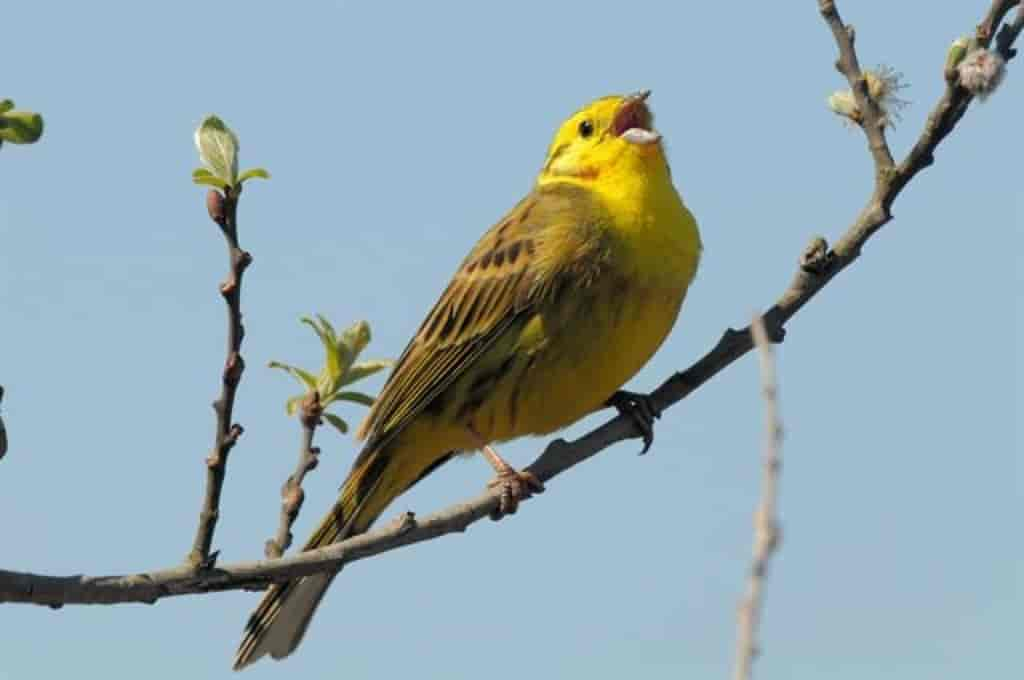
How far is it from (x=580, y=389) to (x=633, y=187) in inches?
38.6

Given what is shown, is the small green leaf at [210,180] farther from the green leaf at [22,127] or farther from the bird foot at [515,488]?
the bird foot at [515,488]

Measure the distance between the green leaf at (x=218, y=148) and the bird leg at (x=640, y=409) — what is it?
1.83m

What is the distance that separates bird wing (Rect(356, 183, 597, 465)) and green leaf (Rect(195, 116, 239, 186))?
7.97 ft

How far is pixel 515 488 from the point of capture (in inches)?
202

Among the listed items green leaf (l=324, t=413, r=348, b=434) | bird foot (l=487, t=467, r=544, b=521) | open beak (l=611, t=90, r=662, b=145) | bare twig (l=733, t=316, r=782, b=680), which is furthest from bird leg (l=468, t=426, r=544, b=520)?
bare twig (l=733, t=316, r=782, b=680)

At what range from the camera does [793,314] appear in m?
4.62

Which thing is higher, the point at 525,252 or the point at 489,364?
the point at 525,252

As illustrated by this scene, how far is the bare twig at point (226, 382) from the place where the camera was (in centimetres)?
354

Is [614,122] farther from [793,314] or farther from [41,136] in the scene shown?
[41,136]

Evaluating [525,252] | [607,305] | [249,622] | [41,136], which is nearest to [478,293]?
[525,252]

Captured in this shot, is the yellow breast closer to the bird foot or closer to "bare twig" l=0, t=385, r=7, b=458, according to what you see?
the bird foot

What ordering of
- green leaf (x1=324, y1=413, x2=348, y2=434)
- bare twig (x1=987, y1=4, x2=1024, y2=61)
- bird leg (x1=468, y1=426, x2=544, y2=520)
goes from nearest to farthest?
bare twig (x1=987, y1=4, x2=1024, y2=61) < green leaf (x1=324, y1=413, x2=348, y2=434) < bird leg (x1=468, y1=426, x2=544, y2=520)

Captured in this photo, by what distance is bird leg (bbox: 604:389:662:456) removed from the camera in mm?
5414

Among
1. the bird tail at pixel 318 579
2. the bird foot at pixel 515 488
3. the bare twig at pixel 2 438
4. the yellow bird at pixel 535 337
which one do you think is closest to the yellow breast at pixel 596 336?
the yellow bird at pixel 535 337
